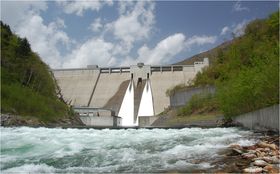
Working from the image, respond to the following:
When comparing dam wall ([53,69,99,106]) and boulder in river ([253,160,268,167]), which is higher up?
dam wall ([53,69,99,106])

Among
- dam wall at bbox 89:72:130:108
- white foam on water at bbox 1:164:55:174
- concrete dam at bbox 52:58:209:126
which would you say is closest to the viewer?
white foam on water at bbox 1:164:55:174

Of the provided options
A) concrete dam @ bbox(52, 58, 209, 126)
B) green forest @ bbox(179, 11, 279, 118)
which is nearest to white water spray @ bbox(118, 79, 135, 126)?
concrete dam @ bbox(52, 58, 209, 126)

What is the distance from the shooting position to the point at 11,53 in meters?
27.6

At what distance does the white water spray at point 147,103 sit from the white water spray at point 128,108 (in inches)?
54.3

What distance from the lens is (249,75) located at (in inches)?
536

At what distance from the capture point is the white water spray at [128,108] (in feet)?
149

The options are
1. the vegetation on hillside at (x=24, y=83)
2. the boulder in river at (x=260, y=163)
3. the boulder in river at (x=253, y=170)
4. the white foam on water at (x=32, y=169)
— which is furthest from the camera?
the vegetation on hillside at (x=24, y=83)

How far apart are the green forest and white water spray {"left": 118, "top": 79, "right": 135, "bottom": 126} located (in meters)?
11.6

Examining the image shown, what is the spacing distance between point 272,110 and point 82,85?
143ft

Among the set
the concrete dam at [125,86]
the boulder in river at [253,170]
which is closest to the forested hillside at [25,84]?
the concrete dam at [125,86]

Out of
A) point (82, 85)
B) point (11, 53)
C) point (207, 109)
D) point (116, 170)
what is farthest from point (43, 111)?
point (82, 85)

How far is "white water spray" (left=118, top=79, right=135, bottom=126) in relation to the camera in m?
45.4

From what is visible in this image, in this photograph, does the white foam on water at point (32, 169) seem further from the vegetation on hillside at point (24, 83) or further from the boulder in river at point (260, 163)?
the vegetation on hillside at point (24, 83)

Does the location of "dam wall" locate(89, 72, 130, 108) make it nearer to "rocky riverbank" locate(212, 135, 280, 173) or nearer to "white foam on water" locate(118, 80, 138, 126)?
"white foam on water" locate(118, 80, 138, 126)
